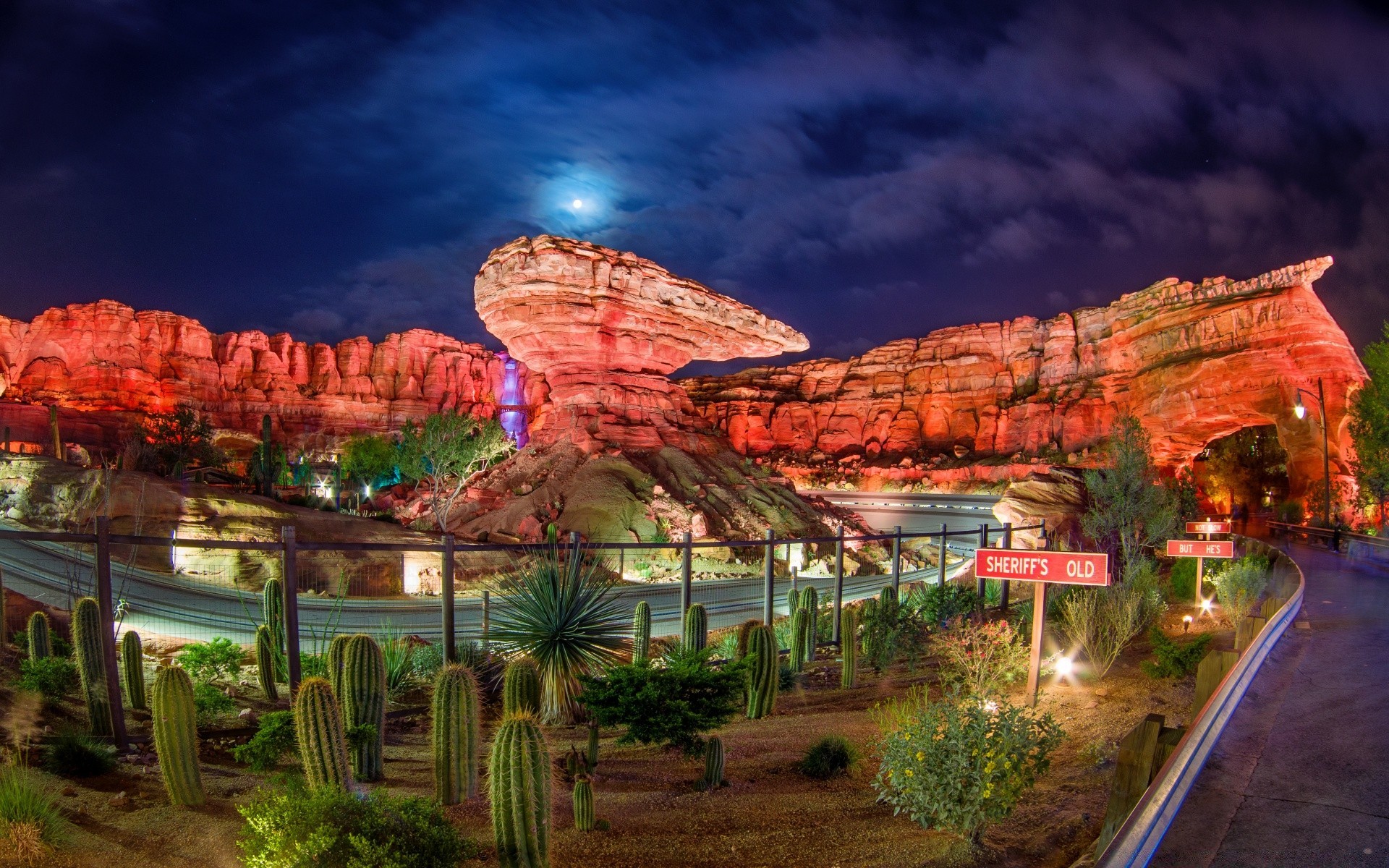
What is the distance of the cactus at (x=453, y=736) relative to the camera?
5.49 m

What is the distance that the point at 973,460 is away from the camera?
191 ft

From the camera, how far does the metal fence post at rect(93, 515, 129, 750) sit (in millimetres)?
6305

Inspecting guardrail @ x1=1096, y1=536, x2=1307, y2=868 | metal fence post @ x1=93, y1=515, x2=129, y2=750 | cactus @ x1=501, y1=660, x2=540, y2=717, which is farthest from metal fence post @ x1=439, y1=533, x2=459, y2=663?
guardrail @ x1=1096, y1=536, x2=1307, y2=868

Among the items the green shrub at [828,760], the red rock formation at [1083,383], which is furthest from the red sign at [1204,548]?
the red rock formation at [1083,383]

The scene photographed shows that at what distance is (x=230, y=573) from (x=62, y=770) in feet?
58.9

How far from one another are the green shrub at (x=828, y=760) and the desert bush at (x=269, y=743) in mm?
4359

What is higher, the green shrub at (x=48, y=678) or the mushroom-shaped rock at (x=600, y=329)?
the mushroom-shaped rock at (x=600, y=329)

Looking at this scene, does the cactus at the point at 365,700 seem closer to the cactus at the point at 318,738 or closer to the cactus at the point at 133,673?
the cactus at the point at 318,738

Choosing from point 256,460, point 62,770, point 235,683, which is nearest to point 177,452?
point 256,460

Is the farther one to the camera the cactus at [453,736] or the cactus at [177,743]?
the cactus at [453,736]

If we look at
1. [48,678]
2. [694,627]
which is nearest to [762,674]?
[694,627]

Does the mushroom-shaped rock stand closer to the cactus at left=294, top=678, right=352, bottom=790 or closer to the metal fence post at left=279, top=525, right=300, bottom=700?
the metal fence post at left=279, top=525, right=300, bottom=700

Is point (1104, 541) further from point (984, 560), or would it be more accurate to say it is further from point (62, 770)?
point (62, 770)

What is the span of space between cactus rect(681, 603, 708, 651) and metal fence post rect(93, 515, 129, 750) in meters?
5.55
